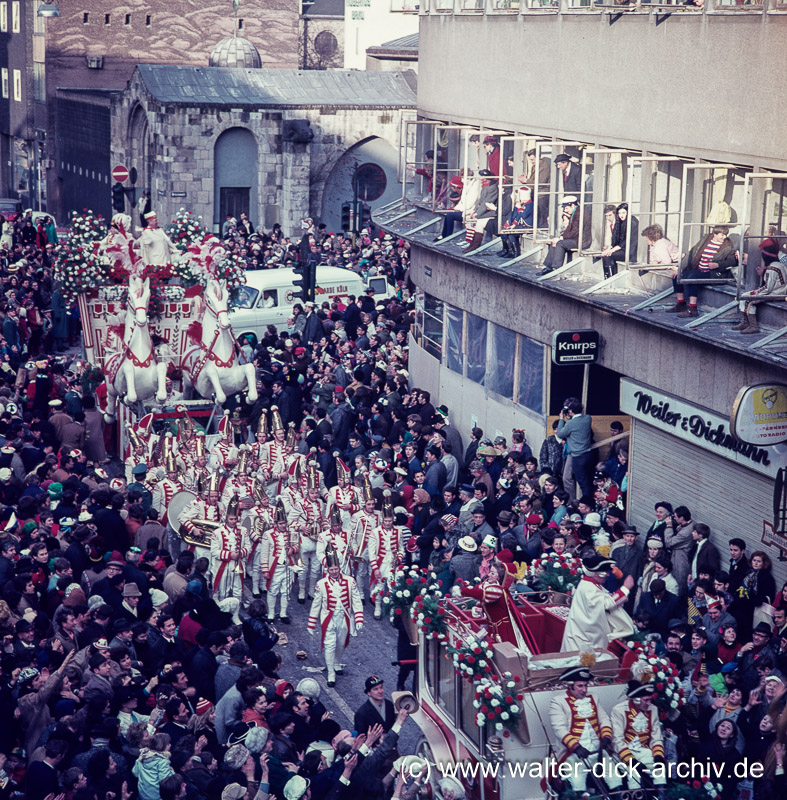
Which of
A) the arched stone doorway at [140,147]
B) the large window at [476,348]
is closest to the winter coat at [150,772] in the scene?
the large window at [476,348]

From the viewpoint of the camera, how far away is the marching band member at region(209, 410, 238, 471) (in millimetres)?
20000

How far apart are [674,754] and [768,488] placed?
4825 mm

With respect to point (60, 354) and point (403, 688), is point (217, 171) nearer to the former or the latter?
point (60, 354)

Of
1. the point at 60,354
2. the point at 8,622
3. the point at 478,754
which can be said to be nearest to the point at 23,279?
the point at 60,354

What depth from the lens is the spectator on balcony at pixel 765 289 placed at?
15.4 m

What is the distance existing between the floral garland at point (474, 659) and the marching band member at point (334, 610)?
13.0 feet

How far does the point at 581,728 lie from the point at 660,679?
0.76 m

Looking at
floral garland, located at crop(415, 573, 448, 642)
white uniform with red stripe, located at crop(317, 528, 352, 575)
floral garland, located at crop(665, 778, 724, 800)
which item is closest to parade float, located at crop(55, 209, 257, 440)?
white uniform with red stripe, located at crop(317, 528, 352, 575)

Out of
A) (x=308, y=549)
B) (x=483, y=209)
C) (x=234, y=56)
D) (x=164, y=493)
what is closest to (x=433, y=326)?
(x=483, y=209)

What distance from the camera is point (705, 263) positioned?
16875 millimetres

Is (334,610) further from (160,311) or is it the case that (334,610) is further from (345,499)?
(160,311)

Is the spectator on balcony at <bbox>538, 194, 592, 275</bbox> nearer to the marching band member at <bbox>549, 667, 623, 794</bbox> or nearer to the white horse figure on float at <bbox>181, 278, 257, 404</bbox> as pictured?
the white horse figure on float at <bbox>181, 278, 257, 404</bbox>

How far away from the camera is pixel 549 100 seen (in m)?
21.6

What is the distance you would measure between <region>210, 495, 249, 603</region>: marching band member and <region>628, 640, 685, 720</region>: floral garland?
21.9 ft
